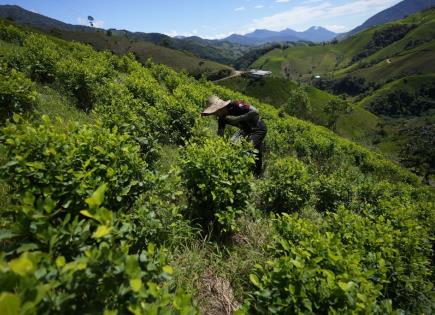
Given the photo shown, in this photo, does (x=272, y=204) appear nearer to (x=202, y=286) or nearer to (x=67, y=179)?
(x=202, y=286)

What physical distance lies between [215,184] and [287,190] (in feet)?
8.22

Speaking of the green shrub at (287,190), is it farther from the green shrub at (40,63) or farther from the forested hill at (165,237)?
the green shrub at (40,63)

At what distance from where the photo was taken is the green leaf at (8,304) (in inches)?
48.2

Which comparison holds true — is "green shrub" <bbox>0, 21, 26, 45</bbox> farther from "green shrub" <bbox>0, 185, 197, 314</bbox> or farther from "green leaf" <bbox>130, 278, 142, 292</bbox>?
"green leaf" <bbox>130, 278, 142, 292</bbox>

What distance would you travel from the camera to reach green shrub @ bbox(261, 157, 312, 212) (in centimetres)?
654

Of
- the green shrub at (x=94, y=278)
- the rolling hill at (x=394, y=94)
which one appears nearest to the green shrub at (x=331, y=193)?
the green shrub at (x=94, y=278)

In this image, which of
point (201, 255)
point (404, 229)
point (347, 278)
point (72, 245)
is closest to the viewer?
point (72, 245)

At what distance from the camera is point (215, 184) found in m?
4.50

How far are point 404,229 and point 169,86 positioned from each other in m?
16.0

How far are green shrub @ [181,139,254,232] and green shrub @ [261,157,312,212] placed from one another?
6.05ft

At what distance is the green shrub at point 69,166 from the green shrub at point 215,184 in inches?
37.3

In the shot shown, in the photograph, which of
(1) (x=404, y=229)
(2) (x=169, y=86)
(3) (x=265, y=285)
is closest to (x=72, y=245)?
(3) (x=265, y=285)

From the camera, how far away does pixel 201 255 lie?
13.8 feet

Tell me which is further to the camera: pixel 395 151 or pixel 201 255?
pixel 395 151
